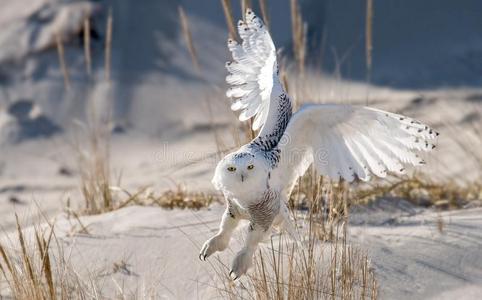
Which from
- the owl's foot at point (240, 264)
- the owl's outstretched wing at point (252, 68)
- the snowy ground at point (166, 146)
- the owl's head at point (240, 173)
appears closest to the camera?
the owl's head at point (240, 173)

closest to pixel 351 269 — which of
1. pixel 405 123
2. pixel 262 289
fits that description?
pixel 262 289

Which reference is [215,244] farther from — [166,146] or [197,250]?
[166,146]

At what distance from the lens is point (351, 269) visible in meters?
2.25

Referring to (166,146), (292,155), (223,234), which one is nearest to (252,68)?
(292,155)

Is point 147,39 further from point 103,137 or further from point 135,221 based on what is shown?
point 135,221

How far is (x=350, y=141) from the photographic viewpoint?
Answer: 2.14 metres

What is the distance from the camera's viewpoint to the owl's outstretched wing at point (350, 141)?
2041 millimetres

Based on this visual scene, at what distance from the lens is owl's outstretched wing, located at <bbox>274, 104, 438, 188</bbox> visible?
6.70 feet

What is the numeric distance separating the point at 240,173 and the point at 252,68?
1.98 feet

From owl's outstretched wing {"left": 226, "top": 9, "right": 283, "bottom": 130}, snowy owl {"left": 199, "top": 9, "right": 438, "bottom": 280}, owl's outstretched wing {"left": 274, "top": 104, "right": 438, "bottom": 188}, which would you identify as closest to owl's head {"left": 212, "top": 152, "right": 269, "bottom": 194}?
snowy owl {"left": 199, "top": 9, "right": 438, "bottom": 280}

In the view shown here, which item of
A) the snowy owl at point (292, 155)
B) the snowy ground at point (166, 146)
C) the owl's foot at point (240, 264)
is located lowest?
the snowy ground at point (166, 146)

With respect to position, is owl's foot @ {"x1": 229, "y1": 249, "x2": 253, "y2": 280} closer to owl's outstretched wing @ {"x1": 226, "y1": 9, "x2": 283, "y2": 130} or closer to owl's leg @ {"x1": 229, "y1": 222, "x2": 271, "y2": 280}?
owl's leg @ {"x1": 229, "y1": 222, "x2": 271, "y2": 280}

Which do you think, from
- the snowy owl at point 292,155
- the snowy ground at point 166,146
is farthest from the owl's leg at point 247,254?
the snowy ground at point 166,146

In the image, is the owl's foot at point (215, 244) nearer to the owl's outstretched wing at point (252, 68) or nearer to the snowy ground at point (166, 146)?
the snowy ground at point (166, 146)
